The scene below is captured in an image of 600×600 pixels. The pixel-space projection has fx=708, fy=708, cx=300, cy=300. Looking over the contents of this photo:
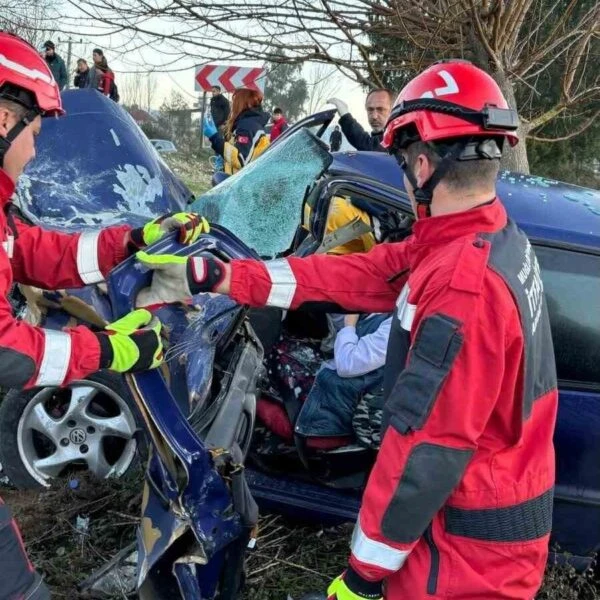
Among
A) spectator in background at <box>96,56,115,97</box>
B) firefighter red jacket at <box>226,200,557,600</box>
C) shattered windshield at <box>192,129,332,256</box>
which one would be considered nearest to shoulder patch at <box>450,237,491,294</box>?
firefighter red jacket at <box>226,200,557,600</box>

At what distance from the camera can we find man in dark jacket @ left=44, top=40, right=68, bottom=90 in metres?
13.7

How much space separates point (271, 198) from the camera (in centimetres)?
334

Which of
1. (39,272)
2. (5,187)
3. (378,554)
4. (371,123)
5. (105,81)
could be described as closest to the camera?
(378,554)

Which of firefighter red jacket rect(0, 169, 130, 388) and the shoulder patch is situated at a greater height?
the shoulder patch

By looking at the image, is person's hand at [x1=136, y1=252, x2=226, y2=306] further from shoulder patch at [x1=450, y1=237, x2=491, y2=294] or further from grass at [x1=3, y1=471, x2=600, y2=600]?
grass at [x1=3, y1=471, x2=600, y2=600]

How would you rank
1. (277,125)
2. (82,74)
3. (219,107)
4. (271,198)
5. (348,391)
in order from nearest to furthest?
(348,391) < (271,198) < (277,125) < (219,107) < (82,74)

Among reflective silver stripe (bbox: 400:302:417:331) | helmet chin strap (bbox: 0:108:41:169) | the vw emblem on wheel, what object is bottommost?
the vw emblem on wheel

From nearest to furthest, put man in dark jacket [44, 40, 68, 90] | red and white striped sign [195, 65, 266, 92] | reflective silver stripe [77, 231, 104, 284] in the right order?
reflective silver stripe [77, 231, 104, 284] → red and white striped sign [195, 65, 266, 92] → man in dark jacket [44, 40, 68, 90]

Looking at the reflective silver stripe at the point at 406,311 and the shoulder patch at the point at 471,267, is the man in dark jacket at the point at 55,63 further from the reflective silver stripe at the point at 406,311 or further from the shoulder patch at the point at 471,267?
the shoulder patch at the point at 471,267

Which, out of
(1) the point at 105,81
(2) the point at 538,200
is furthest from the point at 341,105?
(1) the point at 105,81

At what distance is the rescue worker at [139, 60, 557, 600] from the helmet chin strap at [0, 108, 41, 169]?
107cm

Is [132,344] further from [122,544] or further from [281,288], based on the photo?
[122,544]

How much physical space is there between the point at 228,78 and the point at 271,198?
6885mm

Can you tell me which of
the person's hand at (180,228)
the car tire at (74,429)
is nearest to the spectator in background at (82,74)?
the car tire at (74,429)
